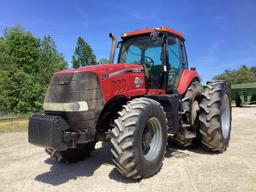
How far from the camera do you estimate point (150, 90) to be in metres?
5.88

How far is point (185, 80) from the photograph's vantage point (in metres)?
6.34

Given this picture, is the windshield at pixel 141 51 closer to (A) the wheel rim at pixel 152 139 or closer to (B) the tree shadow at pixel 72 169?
(A) the wheel rim at pixel 152 139

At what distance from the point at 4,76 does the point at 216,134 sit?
30254 mm

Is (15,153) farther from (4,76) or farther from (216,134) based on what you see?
(4,76)

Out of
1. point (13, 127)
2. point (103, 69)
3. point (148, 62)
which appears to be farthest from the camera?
point (13, 127)

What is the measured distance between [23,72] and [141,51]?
29.3m

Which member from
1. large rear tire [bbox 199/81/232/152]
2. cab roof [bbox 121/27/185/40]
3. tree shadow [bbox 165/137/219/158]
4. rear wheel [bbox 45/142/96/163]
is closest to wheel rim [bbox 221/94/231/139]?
large rear tire [bbox 199/81/232/152]

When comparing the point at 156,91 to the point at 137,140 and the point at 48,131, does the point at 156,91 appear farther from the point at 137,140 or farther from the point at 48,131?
the point at 48,131

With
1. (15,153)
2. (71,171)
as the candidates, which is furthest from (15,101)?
(71,171)

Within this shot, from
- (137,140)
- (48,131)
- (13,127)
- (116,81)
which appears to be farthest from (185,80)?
(13,127)

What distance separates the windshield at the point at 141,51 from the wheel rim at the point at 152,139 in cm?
163

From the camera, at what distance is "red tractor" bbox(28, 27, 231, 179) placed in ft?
14.1

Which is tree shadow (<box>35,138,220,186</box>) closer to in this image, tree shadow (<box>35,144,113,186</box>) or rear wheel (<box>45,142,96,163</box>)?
tree shadow (<box>35,144,113,186</box>)

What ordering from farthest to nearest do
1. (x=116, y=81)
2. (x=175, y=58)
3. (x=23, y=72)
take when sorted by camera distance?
(x=23, y=72)
(x=175, y=58)
(x=116, y=81)
